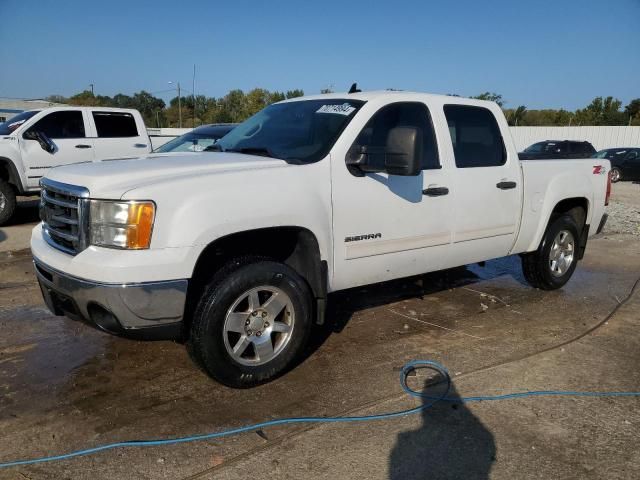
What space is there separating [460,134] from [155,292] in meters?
2.97

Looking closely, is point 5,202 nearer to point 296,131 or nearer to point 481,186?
point 296,131

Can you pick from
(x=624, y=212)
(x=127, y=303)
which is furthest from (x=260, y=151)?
(x=624, y=212)

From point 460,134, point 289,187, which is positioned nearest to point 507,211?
point 460,134

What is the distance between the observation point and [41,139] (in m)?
9.49

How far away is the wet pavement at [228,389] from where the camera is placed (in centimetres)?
285

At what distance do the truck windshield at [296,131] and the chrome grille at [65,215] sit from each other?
4.39ft

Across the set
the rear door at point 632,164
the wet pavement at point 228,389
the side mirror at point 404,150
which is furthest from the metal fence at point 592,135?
the side mirror at point 404,150

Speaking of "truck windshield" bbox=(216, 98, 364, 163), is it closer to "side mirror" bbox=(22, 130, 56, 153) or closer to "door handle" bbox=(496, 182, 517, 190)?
"door handle" bbox=(496, 182, 517, 190)

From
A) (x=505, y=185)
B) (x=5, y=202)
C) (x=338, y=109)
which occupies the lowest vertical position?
(x=5, y=202)

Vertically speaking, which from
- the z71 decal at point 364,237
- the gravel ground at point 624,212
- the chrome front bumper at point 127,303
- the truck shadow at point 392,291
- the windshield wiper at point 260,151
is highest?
the windshield wiper at point 260,151

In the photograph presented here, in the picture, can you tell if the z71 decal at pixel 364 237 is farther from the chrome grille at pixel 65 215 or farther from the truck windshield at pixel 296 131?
the chrome grille at pixel 65 215

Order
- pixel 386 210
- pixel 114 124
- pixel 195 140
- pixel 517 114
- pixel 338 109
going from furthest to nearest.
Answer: pixel 517 114 → pixel 114 124 → pixel 195 140 → pixel 338 109 → pixel 386 210

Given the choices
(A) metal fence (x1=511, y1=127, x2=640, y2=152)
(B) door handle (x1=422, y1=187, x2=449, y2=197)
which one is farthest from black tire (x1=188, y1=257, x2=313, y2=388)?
(A) metal fence (x1=511, y1=127, x2=640, y2=152)

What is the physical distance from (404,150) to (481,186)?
4.51 ft
